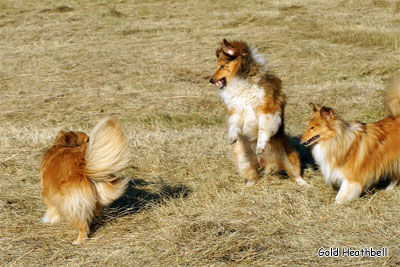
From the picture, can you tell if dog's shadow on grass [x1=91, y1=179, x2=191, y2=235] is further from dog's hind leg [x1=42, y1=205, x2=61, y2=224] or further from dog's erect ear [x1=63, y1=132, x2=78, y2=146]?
dog's erect ear [x1=63, y1=132, x2=78, y2=146]

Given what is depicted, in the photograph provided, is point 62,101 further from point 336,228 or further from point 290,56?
Answer: point 336,228

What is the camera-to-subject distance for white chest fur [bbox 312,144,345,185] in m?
5.89

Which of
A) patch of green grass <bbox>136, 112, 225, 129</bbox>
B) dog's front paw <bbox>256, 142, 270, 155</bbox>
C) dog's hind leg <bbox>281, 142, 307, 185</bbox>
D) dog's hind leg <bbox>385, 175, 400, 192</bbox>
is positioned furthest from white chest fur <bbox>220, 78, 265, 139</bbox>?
patch of green grass <bbox>136, 112, 225, 129</bbox>

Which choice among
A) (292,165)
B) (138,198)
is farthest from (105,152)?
(292,165)

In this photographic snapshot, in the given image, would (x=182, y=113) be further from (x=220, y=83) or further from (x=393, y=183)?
(x=393, y=183)

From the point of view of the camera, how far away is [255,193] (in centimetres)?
618

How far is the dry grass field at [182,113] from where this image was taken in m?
4.78

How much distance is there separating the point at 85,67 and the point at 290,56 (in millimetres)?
5126

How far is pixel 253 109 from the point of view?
641cm

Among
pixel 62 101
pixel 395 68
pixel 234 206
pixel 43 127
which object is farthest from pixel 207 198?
pixel 395 68

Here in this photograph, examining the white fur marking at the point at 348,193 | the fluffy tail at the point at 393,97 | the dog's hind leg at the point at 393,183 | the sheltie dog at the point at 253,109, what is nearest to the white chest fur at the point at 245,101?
the sheltie dog at the point at 253,109

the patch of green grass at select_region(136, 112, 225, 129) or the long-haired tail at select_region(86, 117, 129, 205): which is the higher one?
the long-haired tail at select_region(86, 117, 129, 205)

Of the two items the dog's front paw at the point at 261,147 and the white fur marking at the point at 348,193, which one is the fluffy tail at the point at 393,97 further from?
the dog's front paw at the point at 261,147

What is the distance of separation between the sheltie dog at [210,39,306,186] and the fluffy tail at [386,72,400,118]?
123cm
